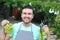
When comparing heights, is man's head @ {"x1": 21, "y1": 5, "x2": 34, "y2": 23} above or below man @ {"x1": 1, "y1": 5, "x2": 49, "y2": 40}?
above

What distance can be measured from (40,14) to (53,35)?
5122mm

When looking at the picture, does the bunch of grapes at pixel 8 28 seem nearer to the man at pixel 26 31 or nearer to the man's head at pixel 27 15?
the man at pixel 26 31

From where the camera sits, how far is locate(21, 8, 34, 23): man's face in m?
3.48

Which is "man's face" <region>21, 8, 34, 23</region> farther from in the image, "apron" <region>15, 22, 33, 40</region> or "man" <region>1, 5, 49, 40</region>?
"apron" <region>15, 22, 33, 40</region>

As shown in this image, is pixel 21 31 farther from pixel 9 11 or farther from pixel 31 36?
pixel 9 11

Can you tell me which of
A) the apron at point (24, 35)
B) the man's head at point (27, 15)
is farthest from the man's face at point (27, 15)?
the apron at point (24, 35)

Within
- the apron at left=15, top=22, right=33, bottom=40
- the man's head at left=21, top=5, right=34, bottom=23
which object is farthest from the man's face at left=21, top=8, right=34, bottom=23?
the apron at left=15, top=22, right=33, bottom=40

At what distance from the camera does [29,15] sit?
11.5 ft

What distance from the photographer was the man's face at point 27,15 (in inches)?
137

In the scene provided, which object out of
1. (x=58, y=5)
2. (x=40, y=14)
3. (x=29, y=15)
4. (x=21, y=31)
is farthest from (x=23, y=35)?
(x=40, y=14)

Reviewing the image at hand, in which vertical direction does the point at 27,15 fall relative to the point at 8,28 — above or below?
above

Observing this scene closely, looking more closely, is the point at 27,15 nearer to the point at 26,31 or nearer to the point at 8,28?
the point at 26,31

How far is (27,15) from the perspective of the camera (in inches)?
137

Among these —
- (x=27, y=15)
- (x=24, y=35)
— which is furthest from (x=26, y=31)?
(x=27, y=15)
